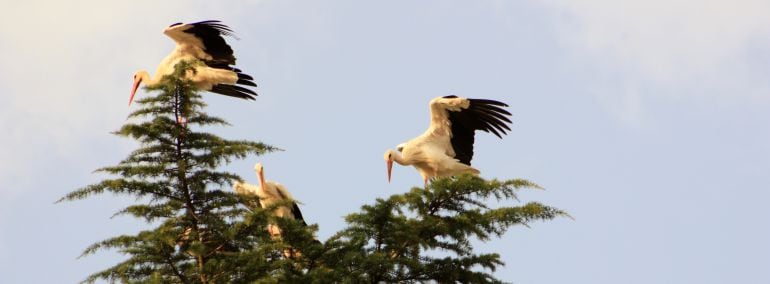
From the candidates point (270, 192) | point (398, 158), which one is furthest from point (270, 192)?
point (398, 158)

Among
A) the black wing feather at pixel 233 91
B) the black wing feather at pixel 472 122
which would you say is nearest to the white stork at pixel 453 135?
the black wing feather at pixel 472 122

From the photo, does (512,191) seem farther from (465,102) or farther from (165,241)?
(465,102)

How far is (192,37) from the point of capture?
76.1ft

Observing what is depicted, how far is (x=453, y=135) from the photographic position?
22062mm

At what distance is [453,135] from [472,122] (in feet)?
1.11

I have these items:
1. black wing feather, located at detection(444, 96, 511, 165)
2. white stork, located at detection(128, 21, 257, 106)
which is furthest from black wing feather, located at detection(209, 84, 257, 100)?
black wing feather, located at detection(444, 96, 511, 165)

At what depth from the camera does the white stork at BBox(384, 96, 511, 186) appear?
21.9 metres

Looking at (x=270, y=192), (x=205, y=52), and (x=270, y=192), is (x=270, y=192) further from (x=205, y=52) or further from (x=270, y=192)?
(x=205, y=52)

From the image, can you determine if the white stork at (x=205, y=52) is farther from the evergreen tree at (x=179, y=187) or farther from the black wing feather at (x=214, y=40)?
the evergreen tree at (x=179, y=187)


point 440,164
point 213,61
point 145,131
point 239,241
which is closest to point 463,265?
point 239,241

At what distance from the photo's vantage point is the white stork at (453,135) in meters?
21.9

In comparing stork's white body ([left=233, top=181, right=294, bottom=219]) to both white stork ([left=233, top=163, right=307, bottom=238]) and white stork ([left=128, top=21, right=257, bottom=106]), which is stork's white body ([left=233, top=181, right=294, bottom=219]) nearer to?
white stork ([left=233, top=163, right=307, bottom=238])

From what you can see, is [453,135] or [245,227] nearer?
[245,227]

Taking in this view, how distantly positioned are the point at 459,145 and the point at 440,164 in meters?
0.43
